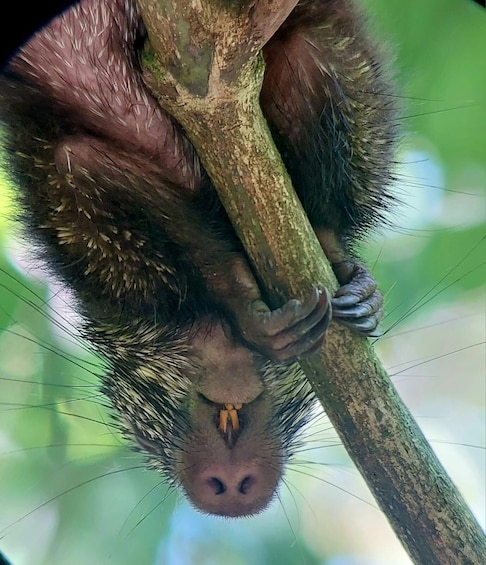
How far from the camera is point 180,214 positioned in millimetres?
1114

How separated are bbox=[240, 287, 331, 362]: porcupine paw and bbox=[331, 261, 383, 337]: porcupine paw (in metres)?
0.04

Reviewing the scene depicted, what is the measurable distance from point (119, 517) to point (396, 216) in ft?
2.56

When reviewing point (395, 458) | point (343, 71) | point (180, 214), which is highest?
point (343, 71)

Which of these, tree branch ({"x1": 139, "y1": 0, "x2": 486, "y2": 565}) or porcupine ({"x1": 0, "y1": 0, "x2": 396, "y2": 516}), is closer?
tree branch ({"x1": 139, "y1": 0, "x2": 486, "y2": 565})

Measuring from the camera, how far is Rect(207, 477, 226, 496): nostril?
118 centimetres

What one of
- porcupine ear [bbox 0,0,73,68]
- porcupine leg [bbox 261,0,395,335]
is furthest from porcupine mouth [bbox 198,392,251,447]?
porcupine ear [bbox 0,0,73,68]

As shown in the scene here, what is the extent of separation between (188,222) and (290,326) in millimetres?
276

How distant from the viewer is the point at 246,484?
→ 1.18m

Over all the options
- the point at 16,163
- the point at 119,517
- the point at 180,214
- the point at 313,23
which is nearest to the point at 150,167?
the point at 180,214

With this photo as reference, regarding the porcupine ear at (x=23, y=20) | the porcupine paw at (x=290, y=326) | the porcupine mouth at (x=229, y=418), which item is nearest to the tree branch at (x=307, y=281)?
the porcupine paw at (x=290, y=326)

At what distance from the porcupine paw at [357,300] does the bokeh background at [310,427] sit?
74 mm

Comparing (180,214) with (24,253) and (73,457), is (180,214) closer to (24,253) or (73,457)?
(24,253)

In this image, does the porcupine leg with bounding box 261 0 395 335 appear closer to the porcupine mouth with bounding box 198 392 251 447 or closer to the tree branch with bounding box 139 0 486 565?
the tree branch with bounding box 139 0 486 565

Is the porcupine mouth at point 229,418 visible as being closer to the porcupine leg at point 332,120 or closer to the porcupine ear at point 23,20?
the porcupine leg at point 332,120
